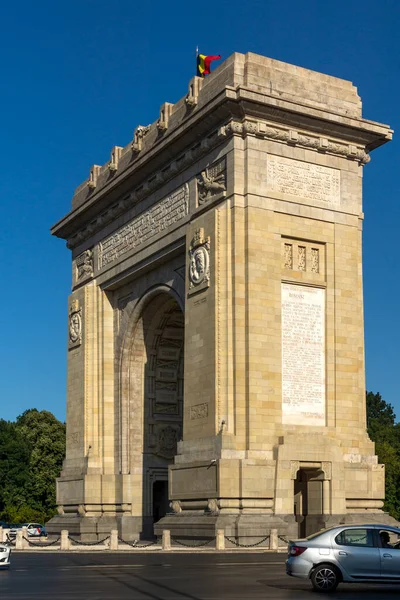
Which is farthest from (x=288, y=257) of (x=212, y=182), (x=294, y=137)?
(x=294, y=137)

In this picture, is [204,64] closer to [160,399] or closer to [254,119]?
[254,119]

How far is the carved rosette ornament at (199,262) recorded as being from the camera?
4047 cm

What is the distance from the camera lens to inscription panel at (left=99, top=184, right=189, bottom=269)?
44344 millimetres

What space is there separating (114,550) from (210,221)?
1380 centimetres

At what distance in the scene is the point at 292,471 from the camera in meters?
37.6

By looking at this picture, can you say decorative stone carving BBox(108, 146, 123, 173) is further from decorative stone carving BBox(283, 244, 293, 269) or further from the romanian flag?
→ decorative stone carving BBox(283, 244, 293, 269)

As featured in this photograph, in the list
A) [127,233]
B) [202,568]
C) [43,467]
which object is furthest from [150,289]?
[43,467]

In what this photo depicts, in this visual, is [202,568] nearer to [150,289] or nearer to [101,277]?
[150,289]

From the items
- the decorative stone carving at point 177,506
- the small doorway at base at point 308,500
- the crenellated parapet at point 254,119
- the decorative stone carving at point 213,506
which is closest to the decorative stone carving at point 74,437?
the decorative stone carving at point 177,506

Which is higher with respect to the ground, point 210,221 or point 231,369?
point 210,221

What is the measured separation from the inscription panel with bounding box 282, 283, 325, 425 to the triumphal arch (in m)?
0.06

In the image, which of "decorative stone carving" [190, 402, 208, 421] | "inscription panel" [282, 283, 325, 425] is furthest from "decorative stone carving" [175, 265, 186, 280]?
"decorative stone carving" [190, 402, 208, 421]

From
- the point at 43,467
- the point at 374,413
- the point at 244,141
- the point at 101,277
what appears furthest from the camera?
the point at 374,413

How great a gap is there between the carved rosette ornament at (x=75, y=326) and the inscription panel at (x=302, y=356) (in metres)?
17.2
